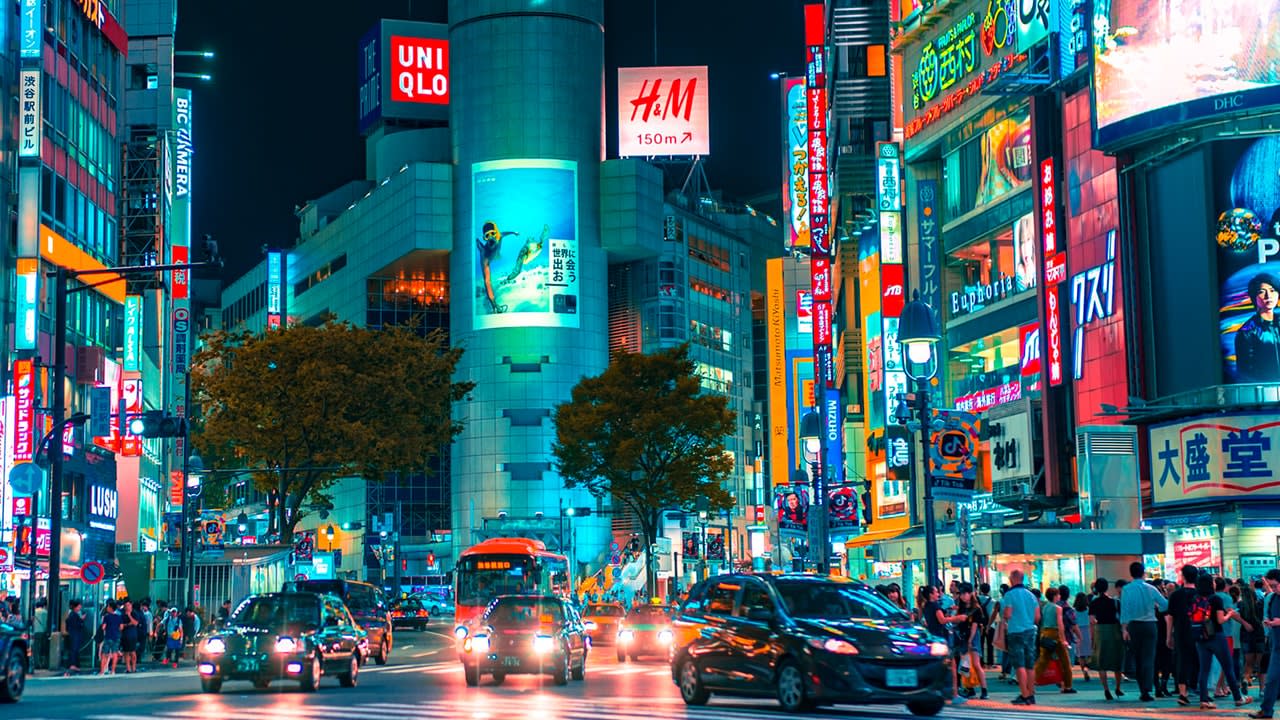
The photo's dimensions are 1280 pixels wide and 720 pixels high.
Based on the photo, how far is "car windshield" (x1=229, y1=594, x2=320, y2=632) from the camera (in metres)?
30.1

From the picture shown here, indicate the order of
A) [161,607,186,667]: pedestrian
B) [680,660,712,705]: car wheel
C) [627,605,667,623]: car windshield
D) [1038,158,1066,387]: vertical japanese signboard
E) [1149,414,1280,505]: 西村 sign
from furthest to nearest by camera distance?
1. [1038,158,1066,387]: vertical japanese signboard
2. [627,605,667,623]: car windshield
3. [161,607,186,667]: pedestrian
4. [1149,414,1280,505]: 西村 sign
5. [680,660,712,705]: car wheel

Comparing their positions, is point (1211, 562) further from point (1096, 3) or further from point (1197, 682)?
point (1197, 682)

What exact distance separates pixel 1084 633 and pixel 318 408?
40924mm

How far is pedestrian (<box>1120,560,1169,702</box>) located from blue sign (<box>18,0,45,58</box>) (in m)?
43.5

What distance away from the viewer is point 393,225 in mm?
135750

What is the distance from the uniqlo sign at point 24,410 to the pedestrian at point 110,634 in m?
13.5

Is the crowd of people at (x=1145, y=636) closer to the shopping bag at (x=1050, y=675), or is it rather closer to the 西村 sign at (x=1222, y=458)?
the shopping bag at (x=1050, y=675)

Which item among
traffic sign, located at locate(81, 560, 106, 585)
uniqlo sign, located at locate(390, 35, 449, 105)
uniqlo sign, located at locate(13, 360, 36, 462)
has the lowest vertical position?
traffic sign, located at locate(81, 560, 106, 585)

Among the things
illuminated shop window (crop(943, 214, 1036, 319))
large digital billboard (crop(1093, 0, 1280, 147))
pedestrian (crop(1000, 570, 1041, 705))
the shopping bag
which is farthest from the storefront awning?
pedestrian (crop(1000, 570, 1041, 705))

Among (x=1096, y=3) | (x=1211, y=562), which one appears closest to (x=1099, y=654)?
(x=1211, y=562)

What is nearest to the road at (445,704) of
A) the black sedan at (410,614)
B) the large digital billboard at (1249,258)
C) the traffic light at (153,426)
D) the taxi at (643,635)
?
the traffic light at (153,426)

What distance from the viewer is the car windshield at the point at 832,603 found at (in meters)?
23.2

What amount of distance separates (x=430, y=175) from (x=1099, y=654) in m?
108

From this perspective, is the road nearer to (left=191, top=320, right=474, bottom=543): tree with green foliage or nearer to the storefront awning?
the storefront awning
